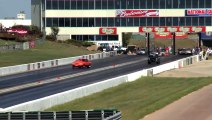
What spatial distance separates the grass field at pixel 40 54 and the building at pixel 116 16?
11897 mm

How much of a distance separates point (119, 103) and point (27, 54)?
56.6 metres

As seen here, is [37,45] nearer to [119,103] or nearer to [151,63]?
[151,63]

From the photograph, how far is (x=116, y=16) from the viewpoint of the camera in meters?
122

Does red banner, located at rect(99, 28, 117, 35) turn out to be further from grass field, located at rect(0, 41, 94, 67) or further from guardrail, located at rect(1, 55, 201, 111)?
guardrail, located at rect(1, 55, 201, 111)

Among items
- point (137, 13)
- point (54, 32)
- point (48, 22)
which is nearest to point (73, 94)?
point (54, 32)

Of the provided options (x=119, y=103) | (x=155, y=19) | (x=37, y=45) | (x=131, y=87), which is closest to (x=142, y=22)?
(x=155, y=19)

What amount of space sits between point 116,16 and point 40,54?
110 ft

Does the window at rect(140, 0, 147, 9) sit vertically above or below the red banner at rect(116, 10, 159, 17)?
above

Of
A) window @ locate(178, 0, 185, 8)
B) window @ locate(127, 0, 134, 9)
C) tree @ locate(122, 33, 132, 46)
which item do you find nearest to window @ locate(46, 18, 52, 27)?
tree @ locate(122, 33, 132, 46)

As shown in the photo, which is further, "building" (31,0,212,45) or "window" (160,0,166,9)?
"window" (160,0,166,9)

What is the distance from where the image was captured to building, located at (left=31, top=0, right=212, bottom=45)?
121m

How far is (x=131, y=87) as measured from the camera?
44.2 metres

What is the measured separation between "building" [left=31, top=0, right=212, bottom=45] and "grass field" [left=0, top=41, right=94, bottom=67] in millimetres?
11897

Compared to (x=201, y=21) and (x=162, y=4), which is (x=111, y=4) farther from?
(x=201, y=21)
